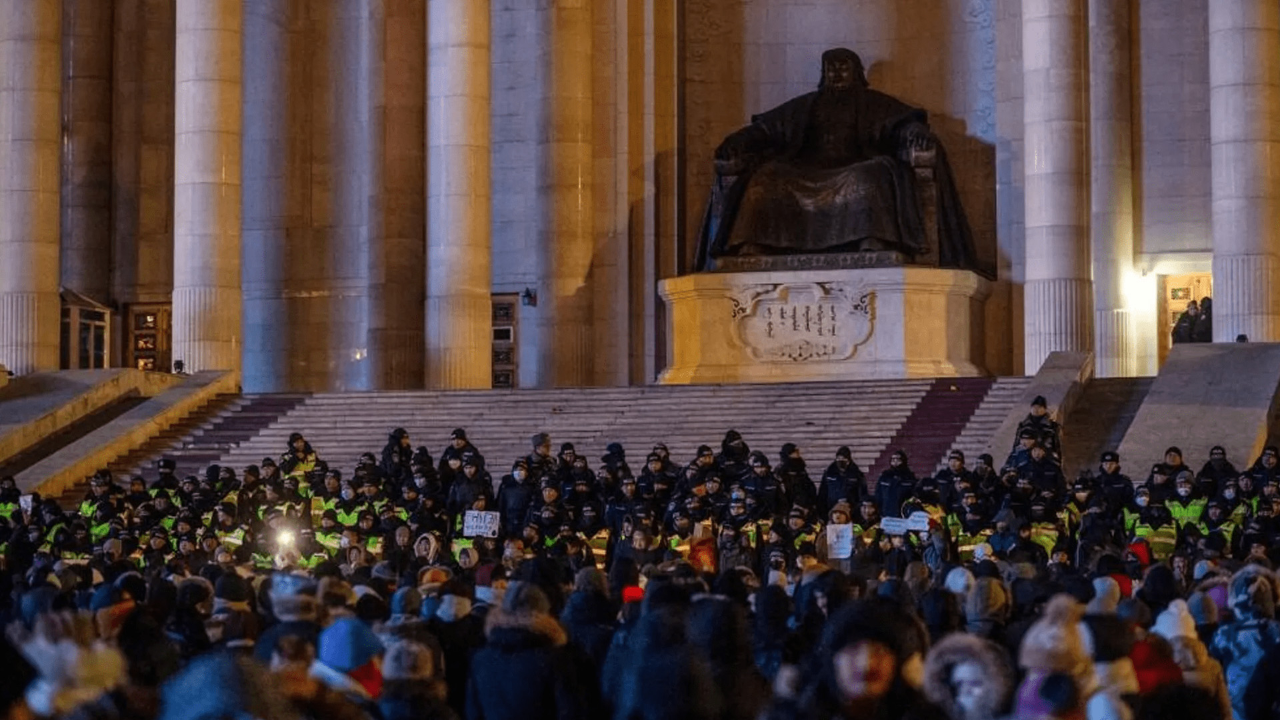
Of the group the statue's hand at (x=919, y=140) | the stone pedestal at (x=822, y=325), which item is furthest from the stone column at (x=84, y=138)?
the statue's hand at (x=919, y=140)

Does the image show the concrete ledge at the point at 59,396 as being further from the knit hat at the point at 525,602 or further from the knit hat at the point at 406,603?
the knit hat at the point at 525,602

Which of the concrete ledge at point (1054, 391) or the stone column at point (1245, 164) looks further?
the stone column at point (1245, 164)

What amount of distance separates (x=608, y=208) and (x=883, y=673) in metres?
35.5

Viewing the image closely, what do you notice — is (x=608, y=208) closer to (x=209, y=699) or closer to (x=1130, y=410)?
(x=1130, y=410)

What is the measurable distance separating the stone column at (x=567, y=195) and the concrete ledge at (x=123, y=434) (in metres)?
6.76

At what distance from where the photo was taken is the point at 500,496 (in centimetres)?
2692

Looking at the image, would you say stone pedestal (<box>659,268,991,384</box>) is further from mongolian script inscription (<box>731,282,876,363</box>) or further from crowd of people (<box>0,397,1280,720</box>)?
crowd of people (<box>0,397,1280,720</box>)

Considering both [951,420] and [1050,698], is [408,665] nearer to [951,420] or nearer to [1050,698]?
[1050,698]

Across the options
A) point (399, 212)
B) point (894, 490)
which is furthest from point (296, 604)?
point (399, 212)

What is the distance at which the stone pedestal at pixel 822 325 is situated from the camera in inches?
1566

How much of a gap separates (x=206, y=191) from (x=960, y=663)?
106ft

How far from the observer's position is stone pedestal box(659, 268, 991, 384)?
1566 inches

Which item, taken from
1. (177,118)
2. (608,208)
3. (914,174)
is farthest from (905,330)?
(177,118)

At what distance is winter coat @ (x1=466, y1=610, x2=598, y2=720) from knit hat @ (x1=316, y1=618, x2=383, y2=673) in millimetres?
577
